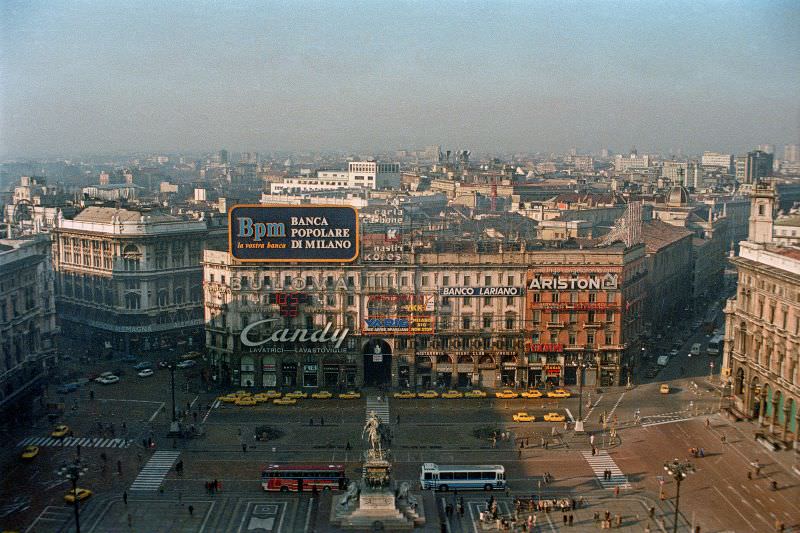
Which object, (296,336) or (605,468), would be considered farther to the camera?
(296,336)

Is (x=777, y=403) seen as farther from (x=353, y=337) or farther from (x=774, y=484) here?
(x=353, y=337)

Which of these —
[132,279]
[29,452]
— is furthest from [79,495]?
[132,279]

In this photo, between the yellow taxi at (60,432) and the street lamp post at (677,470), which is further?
the yellow taxi at (60,432)

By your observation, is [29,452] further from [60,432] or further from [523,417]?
[523,417]

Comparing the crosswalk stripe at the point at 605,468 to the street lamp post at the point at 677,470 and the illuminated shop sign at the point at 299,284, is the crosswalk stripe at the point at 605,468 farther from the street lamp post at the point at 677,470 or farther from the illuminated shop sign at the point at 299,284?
the illuminated shop sign at the point at 299,284

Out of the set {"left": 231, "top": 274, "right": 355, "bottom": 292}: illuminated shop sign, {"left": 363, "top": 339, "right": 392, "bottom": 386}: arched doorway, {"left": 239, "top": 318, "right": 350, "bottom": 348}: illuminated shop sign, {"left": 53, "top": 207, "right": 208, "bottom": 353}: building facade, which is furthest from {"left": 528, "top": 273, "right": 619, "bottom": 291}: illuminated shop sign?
{"left": 53, "top": 207, "right": 208, "bottom": 353}: building facade

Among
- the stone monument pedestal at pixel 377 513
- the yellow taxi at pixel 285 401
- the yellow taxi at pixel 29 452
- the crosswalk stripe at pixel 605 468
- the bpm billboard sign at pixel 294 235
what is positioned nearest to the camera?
the stone monument pedestal at pixel 377 513

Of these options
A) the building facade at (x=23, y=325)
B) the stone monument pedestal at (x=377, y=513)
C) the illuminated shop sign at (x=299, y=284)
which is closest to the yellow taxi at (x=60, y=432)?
the building facade at (x=23, y=325)

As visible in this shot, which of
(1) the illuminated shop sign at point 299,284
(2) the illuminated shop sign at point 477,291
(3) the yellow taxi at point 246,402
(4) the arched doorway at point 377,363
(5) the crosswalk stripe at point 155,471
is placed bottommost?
(5) the crosswalk stripe at point 155,471
